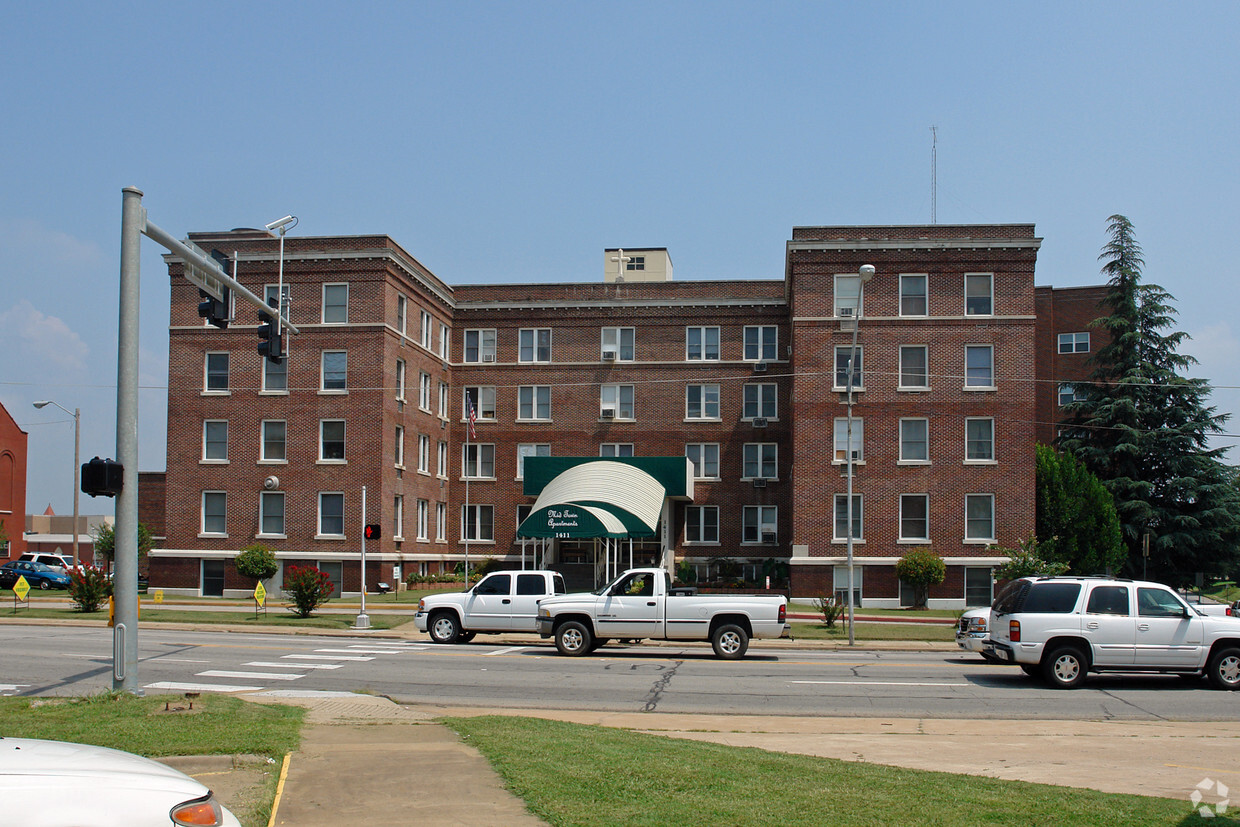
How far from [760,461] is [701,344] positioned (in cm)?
662

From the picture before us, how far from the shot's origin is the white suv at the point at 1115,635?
19.4 meters

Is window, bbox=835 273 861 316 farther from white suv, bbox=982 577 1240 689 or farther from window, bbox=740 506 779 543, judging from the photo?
white suv, bbox=982 577 1240 689

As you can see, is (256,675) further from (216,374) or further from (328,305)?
(216,374)

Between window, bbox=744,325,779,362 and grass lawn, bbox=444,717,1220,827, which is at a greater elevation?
window, bbox=744,325,779,362

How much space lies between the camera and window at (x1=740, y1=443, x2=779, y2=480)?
53.7 metres

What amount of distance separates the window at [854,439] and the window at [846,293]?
14.7 feet

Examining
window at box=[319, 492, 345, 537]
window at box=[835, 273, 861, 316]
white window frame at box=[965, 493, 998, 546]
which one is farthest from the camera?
window at box=[319, 492, 345, 537]

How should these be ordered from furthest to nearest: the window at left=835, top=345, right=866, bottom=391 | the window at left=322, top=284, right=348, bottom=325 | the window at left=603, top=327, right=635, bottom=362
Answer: the window at left=603, top=327, right=635, bottom=362 → the window at left=322, top=284, right=348, bottom=325 → the window at left=835, top=345, right=866, bottom=391

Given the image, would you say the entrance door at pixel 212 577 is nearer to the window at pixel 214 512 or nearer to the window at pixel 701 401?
the window at pixel 214 512

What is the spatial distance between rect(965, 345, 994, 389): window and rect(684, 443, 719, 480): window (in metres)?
13.9

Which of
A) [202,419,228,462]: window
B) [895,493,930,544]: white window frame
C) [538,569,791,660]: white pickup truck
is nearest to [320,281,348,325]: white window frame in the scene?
[202,419,228,462]: window

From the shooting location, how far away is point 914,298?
44.5m

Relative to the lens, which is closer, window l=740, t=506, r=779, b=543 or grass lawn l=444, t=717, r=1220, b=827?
grass lawn l=444, t=717, r=1220, b=827

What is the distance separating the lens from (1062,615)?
1950 cm
